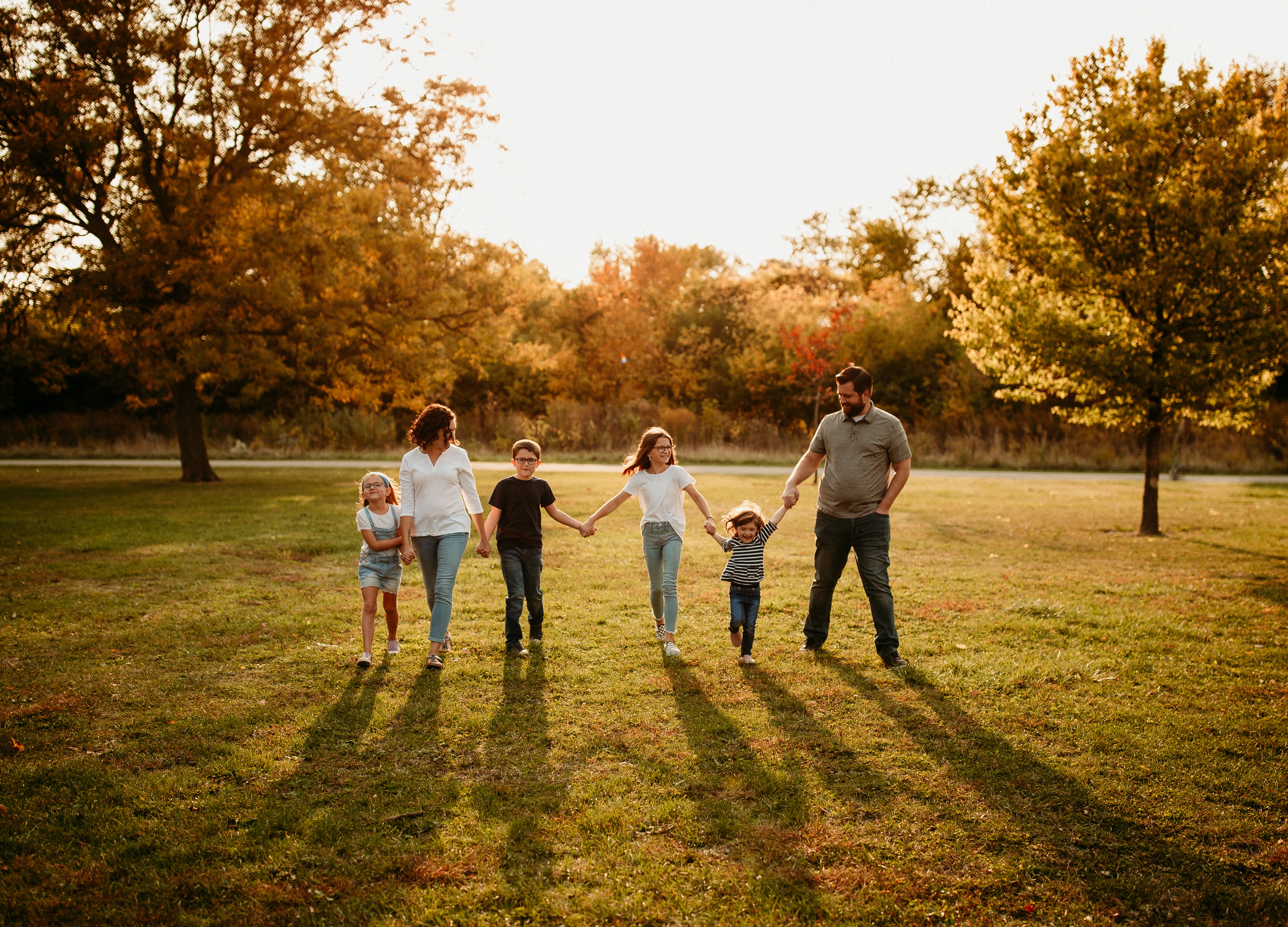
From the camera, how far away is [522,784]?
445cm

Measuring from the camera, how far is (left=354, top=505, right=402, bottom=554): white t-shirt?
6.45m

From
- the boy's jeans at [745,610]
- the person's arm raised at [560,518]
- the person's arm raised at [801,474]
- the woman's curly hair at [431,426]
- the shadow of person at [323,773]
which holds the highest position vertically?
the woman's curly hair at [431,426]

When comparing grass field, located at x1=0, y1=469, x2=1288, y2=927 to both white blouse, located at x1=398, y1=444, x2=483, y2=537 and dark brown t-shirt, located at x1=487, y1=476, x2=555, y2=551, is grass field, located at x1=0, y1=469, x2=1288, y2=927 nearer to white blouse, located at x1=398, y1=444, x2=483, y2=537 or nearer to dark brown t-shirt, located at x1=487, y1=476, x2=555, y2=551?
dark brown t-shirt, located at x1=487, y1=476, x2=555, y2=551

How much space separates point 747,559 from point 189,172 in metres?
17.8

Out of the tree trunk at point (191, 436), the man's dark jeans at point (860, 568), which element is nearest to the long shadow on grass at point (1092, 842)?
the man's dark jeans at point (860, 568)

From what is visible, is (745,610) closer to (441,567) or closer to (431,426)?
(441,567)

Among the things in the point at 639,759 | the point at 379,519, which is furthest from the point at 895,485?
the point at 379,519

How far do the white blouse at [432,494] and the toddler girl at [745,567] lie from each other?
1.87 metres

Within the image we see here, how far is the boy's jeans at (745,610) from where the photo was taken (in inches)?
258

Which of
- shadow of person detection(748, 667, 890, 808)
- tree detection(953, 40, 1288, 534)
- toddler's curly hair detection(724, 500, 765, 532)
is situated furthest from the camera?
tree detection(953, 40, 1288, 534)

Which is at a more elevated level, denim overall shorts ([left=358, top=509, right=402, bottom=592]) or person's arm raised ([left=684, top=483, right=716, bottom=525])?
person's arm raised ([left=684, top=483, right=716, bottom=525])

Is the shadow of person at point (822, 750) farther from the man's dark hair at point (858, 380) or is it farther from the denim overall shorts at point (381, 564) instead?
the denim overall shorts at point (381, 564)

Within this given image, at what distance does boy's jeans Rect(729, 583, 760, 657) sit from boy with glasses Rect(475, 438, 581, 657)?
1314mm

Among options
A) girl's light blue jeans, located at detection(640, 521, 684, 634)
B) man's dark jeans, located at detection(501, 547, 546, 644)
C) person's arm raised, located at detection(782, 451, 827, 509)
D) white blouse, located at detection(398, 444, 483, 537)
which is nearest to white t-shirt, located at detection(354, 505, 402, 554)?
white blouse, located at detection(398, 444, 483, 537)
